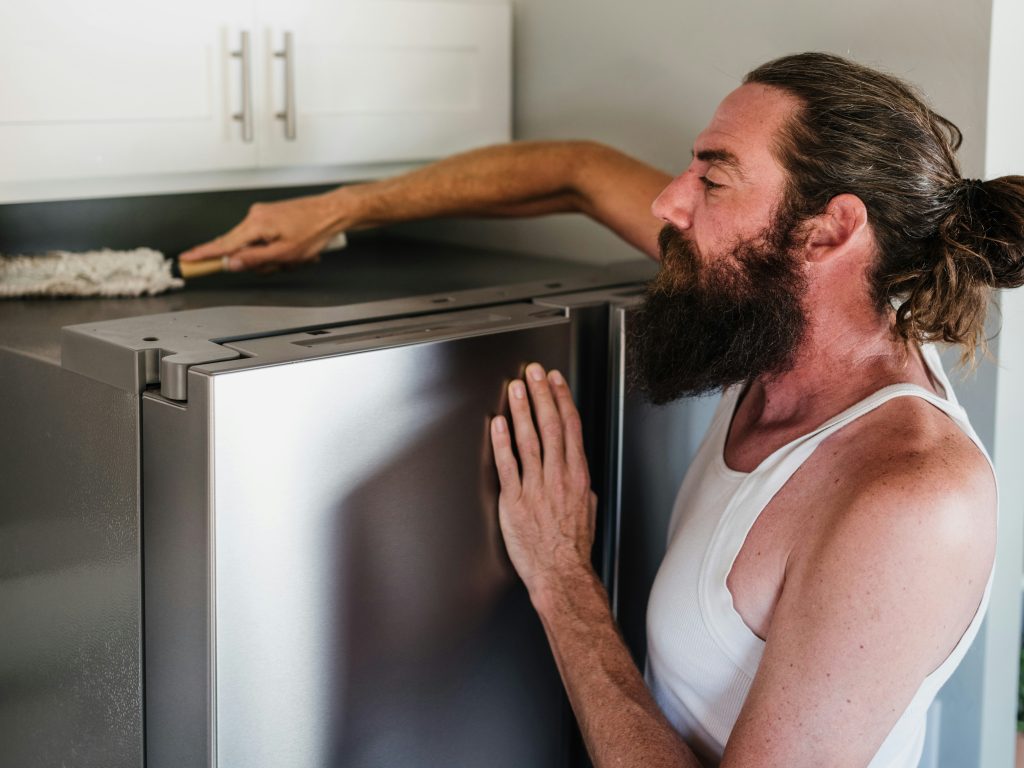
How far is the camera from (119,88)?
56.9 inches

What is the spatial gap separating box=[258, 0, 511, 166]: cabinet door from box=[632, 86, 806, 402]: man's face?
64 centimetres

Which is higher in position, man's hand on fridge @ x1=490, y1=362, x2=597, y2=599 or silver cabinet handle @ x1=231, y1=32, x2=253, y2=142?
silver cabinet handle @ x1=231, y1=32, x2=253, y2=142

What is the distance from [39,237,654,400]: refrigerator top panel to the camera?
1032 millimetres

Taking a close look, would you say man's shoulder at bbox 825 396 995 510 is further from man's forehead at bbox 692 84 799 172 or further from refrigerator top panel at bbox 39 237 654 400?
refrigerator top panel at bbox 39 237 654 400

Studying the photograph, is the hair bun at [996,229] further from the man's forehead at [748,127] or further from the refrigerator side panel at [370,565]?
the refrigerator side panel at [370,565]

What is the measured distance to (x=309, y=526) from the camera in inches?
40.1

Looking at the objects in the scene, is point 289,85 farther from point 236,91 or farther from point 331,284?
point 331,284

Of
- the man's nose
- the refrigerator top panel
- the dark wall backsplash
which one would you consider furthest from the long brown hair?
the dark wall backsplash

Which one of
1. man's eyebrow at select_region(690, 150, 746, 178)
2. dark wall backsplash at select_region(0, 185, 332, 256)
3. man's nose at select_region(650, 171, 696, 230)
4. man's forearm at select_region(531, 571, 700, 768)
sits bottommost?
man's forearm at select_region(531, 571, 700, 768)

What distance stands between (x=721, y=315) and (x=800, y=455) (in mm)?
178

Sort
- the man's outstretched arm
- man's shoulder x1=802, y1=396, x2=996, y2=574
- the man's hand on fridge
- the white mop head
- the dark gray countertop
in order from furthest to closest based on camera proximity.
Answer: the man's outstretched arm
the white mop head
the dark gray countertop
the man's hand on fridge
man's shoulder x1=802, y1=396, x2=996, y2=574

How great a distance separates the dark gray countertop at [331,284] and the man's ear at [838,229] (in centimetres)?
41

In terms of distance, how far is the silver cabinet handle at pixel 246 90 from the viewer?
1552mm

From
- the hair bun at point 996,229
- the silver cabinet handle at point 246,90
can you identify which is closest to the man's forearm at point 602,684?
the hair bun at point 996,229
